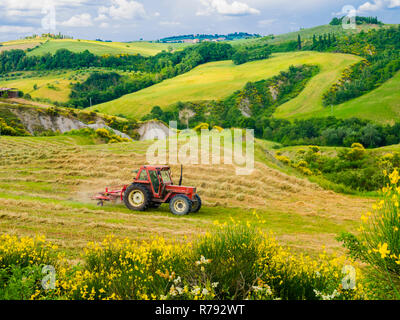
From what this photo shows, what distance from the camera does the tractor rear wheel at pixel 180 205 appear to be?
1538 centimetres

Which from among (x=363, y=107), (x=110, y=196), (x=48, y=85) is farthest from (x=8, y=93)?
(x=363, y=107)

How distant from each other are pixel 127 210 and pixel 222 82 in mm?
137278

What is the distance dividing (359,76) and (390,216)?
141m

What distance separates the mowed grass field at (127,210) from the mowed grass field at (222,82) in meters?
96.7

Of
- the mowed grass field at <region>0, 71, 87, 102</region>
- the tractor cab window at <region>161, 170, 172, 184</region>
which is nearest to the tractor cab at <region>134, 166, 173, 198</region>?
the tractor cab window at <region>161, 170, 172, 184</region>

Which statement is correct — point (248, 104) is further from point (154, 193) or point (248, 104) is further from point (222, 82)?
point (154, 193)

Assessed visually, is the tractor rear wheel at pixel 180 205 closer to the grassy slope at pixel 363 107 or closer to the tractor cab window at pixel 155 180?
the tractor cab window at pixel 155 180

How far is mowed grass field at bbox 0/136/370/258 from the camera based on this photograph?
41.6ft

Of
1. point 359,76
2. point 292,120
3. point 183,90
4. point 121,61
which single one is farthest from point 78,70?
point 359,76

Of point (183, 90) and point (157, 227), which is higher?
point (183, 90)

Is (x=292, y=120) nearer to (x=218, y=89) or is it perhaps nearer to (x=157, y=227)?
(x=218, y=89)

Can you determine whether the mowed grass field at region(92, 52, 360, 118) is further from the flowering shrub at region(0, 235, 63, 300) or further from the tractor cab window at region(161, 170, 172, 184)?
the flowering shrub at region(0, 235, 63, 300)
